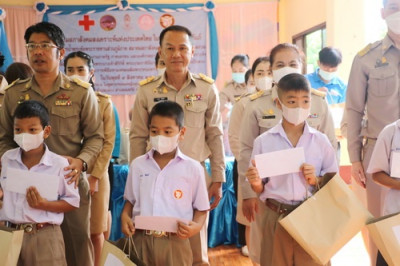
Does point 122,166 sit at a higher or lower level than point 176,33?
lower

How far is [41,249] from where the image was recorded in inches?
84.7

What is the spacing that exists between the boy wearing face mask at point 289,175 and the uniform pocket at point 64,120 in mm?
944

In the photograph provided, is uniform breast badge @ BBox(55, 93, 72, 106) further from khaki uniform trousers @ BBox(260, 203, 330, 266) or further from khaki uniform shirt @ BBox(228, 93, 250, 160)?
khaki uniform shirt @ BBox(228, 93, 250, 160)

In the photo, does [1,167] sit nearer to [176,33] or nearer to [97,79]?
[176,33]

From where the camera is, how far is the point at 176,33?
2578 millimetres

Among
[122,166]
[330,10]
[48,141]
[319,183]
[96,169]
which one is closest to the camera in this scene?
[319,183]

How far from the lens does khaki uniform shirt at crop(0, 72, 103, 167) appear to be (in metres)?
2.45

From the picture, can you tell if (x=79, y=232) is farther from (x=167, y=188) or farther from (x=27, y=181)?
(x=167, y=188)

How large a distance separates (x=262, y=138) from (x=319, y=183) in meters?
0.35

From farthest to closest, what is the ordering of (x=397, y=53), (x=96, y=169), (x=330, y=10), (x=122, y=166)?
(x=330, y=10)
(x=122, y=166)
(x=96, y=169)
(x=397, y=53)

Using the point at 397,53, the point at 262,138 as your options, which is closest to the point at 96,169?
the point at 262,138

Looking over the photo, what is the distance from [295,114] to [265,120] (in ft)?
1.52

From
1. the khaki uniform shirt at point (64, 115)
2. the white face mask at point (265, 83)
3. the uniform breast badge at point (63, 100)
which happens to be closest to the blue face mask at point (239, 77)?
the white face mask at point (265, 83)

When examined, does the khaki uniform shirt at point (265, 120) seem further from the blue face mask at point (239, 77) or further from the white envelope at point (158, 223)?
the blue face mask at point (239, 77)
